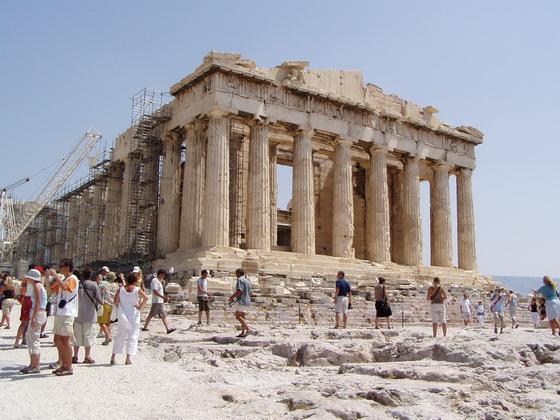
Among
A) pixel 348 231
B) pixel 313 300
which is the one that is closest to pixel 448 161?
pixel 348 231

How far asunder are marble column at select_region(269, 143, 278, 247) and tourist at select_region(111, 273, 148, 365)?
22278mm

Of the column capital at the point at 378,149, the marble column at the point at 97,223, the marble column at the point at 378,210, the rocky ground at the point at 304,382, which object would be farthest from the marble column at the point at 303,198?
the rocky ground at the point at 304,382

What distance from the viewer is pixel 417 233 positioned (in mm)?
35062

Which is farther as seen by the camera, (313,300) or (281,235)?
(281,235)

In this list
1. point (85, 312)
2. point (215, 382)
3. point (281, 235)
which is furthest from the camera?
point (281, 235)

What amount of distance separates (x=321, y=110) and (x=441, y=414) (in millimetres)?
26298

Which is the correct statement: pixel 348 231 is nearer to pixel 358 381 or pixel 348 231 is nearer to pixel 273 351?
pixel 273 351

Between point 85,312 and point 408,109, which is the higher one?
point 408,109

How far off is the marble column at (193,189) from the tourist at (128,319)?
58.4 ft

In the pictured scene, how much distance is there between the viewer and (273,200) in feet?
109

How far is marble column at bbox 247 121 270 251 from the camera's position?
92.0 feet

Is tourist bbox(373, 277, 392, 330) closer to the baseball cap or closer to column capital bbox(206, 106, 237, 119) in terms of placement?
the baseball cap

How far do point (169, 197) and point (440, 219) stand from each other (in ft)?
54.8

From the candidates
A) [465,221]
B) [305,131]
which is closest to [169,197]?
[305,131]
